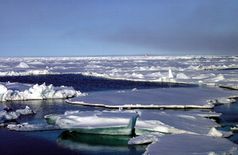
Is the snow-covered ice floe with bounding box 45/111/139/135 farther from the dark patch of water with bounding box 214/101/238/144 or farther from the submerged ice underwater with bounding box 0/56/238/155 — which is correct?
the dark patch of water with bounding box 214/101/238/144

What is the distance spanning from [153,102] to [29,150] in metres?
9.95

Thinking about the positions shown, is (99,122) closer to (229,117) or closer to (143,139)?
(143,139)

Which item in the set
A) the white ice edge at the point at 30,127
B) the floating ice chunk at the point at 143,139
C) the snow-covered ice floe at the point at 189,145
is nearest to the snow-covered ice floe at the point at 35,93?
the white ice edge at the point at 30,127

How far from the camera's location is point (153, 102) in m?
21.5

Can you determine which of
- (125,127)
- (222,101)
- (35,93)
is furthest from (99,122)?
(35,93)

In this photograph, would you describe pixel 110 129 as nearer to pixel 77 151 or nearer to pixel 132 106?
pixel 77 151

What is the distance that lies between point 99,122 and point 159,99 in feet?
26.3

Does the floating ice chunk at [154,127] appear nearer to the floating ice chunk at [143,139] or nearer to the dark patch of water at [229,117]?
the floating ice chunk at [143,139]

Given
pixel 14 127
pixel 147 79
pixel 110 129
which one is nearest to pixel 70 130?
pixel 110 129

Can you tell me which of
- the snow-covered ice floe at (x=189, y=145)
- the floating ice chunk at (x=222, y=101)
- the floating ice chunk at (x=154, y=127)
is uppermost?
the floating ice chunk at (x=222, y=101)

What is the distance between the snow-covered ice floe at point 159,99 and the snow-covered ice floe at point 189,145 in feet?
24.6

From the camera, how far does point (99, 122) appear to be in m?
15.1

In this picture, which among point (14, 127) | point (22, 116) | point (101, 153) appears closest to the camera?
point (101, 153)

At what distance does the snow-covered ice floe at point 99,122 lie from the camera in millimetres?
14398
